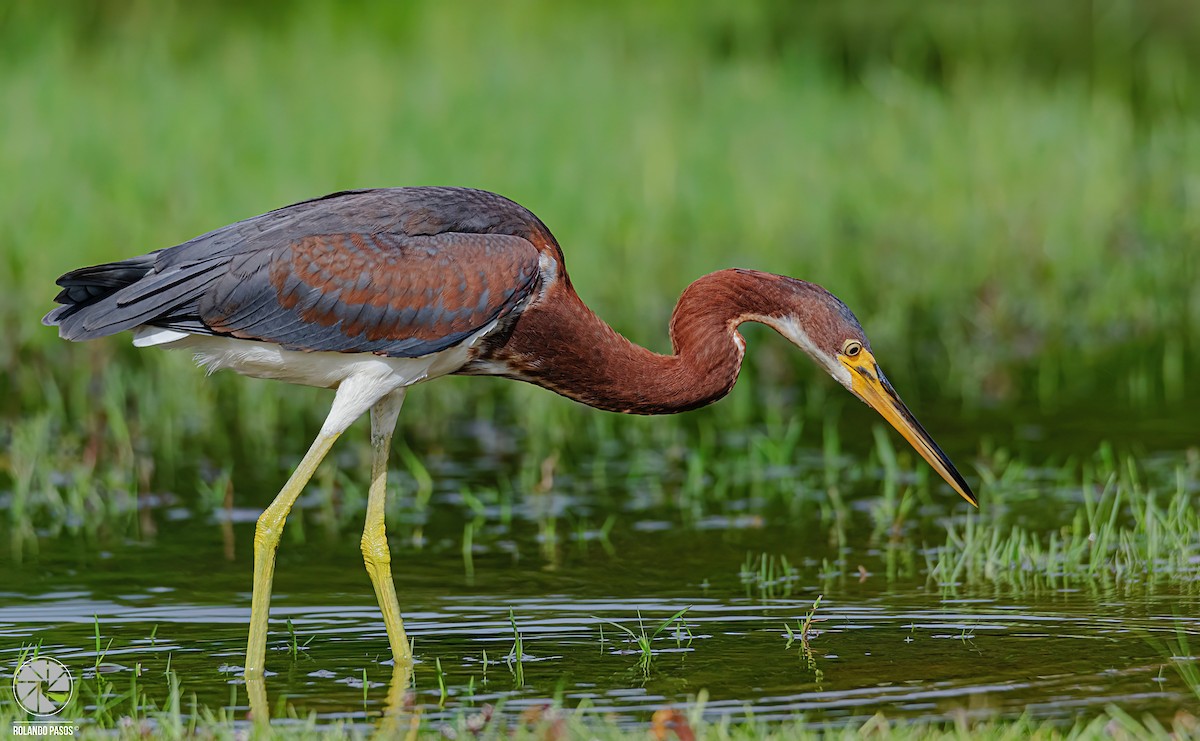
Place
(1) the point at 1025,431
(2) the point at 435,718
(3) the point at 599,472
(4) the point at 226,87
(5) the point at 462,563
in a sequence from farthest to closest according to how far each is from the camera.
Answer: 1. (4) the point at 226,87
2. (1) the point at 1025,431
3. (3) the point at 599,472
4. (5) the point at 462,563
5. (2) the point at 435,718

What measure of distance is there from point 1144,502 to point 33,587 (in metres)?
4.35

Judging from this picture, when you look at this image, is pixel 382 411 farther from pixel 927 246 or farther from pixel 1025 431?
pixel 927 246

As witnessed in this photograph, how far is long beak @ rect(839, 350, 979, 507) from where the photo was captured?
21.0 ft

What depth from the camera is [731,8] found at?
2039 cm

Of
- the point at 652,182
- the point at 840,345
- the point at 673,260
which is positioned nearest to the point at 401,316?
the point at 840,345

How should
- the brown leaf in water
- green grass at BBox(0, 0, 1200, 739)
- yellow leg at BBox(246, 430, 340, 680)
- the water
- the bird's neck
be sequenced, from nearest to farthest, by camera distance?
the brown leaf in water < the water < yellow leg at BBox(246, 430, 340, 680) < the bird's neck < green grass at BBox(0, 0, 1200, 739)

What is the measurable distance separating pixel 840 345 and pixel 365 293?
1.61m

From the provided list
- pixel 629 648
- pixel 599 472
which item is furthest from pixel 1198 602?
pixel 599 472

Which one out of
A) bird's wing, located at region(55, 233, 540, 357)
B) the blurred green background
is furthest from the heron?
the blurred green background

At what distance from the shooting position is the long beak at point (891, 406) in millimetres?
6402

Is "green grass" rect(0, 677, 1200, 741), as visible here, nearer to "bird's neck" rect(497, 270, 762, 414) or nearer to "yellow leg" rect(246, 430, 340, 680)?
"yellow leg" rect(246, 430, 340, 680)

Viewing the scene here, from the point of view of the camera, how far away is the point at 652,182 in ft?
42.0

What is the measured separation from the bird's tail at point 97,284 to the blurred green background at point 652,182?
7.77 feet

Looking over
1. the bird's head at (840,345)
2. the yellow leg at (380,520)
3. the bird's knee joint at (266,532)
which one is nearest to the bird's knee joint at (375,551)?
the yellow leg at (380,520)
